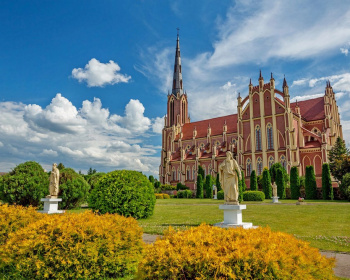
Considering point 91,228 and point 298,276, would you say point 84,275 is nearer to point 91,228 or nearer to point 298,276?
point 91,228

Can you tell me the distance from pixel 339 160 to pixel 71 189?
33638 millimetres

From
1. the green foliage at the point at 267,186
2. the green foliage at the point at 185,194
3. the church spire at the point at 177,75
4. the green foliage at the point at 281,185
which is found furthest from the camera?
the church spire at the point at 177,75

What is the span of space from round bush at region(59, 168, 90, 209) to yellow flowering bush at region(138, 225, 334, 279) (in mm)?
17080

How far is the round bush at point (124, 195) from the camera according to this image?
1270cm

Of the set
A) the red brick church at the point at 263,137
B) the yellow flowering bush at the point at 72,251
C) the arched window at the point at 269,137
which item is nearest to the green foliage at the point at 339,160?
the red brick church at the point at 263,137

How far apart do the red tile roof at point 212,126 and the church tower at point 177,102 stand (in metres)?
2.89

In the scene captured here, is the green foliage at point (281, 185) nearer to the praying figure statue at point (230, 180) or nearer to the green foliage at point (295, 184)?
the green foliage at point (295, 184)

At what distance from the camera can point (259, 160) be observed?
46812mm

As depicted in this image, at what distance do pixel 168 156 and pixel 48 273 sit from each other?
57.5m

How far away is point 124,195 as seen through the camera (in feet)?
42.0

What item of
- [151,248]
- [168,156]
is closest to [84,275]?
[151,248]

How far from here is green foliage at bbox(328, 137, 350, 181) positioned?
31.8m

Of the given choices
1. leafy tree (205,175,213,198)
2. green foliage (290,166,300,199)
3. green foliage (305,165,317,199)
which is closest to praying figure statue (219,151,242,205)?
green foliage (305,165,317,199)

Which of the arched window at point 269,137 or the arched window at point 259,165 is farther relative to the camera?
the arched window at point 259,165
